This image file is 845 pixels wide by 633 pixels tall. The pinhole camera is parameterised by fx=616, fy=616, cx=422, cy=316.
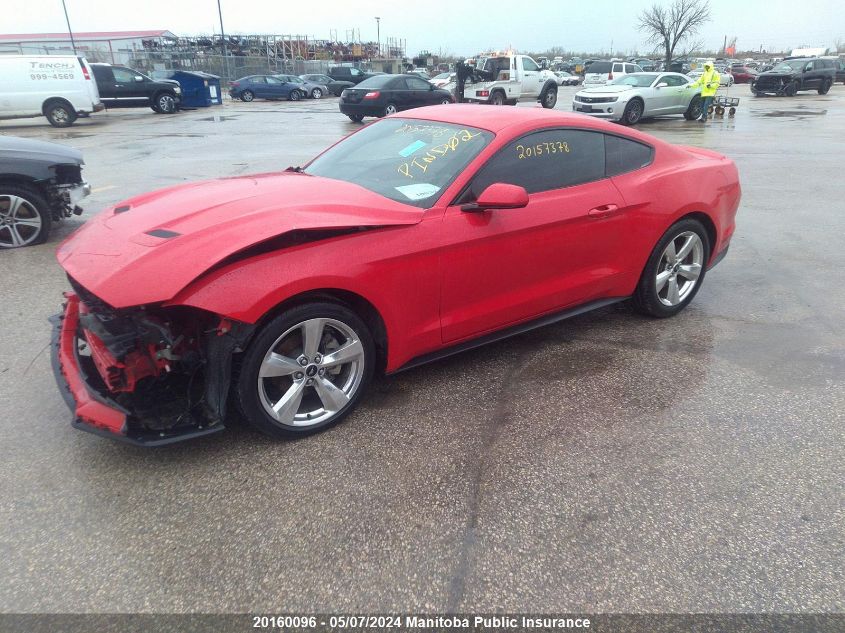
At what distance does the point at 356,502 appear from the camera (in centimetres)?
268

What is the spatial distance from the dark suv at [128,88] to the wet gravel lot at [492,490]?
22.0 metres

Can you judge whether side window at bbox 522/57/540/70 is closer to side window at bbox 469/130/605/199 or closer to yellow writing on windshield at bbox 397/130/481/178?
side window at bbox 469/130/605/199

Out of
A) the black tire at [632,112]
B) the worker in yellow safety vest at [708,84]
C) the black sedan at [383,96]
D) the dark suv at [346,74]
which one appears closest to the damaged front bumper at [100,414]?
the black sedan at [383,96]

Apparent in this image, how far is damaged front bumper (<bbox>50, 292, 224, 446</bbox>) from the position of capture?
265cm

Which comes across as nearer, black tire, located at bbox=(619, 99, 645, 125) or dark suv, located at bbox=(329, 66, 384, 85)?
black tire, located at bbox=(619, 99, 645, 125)

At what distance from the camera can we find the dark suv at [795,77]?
3133 centimetres

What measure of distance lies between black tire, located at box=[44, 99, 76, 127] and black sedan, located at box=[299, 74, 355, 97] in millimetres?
20508

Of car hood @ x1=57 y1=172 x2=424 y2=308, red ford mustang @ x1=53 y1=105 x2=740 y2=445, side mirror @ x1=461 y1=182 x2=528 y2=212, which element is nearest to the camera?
car hood @ x1=57 y1=172 x2=424 y2=308

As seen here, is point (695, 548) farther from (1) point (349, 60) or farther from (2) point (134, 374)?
(1) point (349, 60)

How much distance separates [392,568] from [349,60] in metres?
67.2

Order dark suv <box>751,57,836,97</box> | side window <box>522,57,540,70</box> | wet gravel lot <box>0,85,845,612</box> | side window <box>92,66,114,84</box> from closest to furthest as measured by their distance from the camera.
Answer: wet gravel lot <box>0,85,845,612</box>, side window <box>92,66,114,84</box>, side window <box>522,57,540,70</box>, dark suv <box>751,57,836,97</box>

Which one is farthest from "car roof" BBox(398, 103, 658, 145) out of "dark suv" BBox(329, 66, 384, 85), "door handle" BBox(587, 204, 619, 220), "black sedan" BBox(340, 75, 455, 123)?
"dark suv" BBox(329, 66, 384, 85)

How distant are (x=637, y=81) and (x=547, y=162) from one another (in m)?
18.1

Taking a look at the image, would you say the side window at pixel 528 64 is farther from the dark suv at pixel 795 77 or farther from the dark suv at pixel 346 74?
the dark suv at pixel 346 74
